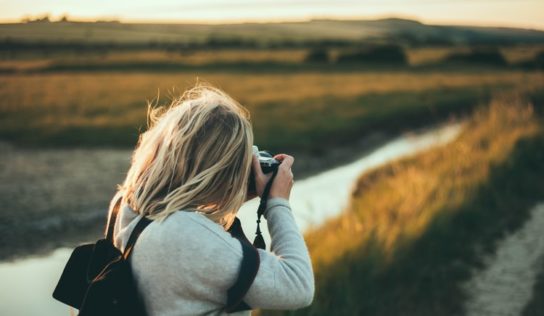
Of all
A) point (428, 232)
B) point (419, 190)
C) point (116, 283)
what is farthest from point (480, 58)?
point (116, 283)

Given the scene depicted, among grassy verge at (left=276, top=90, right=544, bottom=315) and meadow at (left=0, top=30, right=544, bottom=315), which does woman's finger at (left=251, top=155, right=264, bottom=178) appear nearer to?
meadow at (left=0, top=30, right=544, bottom=315)

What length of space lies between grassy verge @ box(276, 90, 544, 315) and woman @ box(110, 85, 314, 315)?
7.29 ft

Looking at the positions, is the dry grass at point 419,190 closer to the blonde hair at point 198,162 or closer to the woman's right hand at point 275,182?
the woman's right hand at point 275,182

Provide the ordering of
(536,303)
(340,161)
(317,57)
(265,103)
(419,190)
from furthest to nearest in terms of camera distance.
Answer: (317,57) → (265,103) → (340,161) → (419,190) → (536,303)

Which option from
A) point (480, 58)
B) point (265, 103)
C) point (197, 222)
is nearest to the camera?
point (197, 222)

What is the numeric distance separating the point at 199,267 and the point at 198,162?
0.26 m

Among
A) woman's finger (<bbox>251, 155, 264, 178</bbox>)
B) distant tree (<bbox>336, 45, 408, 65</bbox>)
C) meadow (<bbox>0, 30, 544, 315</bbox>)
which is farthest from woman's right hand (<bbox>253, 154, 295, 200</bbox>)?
distant tree (<bbox>336, 45, 408, 65</bbox>)

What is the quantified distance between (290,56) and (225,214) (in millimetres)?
39390

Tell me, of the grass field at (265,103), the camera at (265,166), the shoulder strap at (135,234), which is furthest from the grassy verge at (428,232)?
the grass field at (265,103)

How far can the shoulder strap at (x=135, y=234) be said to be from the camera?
4.69 ft

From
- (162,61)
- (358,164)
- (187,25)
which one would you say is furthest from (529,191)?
(187,25)

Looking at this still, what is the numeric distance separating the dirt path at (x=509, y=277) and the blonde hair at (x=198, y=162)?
3399 mm

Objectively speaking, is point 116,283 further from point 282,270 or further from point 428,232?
point 428,232

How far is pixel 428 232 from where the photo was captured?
5.10 m
